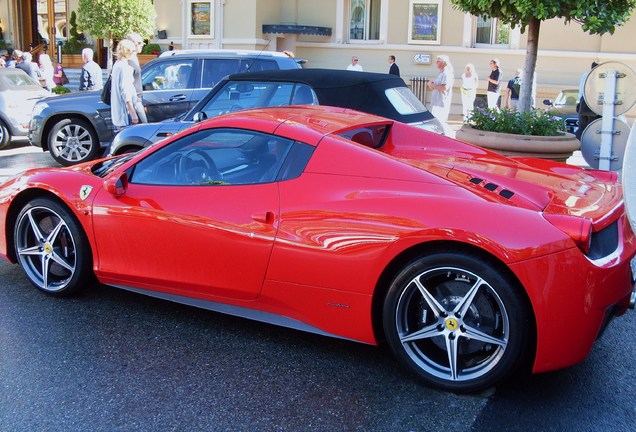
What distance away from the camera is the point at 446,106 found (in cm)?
1593

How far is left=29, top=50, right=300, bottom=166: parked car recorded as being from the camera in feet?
35.9

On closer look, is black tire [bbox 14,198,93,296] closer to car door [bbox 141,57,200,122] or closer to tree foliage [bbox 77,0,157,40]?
car door [bbox 141,57,200,122]

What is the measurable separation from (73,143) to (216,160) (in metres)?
7.42

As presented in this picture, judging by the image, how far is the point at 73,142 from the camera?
11.1 metres

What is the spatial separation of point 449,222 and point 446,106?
42.1 feet

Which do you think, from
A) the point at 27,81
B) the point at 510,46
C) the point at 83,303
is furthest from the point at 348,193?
Answer: the point at 510,46

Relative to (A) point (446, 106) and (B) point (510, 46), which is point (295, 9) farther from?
(A) point (446, 106)

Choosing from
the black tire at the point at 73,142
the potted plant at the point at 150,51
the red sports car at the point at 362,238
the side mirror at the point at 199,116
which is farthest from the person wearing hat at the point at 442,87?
the potted plant at the point at 150,51

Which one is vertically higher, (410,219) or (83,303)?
(410,219)

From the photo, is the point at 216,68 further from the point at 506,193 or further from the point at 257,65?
the point at 506,193

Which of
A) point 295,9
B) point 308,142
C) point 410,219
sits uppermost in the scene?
point 295,9

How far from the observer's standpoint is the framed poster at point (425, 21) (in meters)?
21.8

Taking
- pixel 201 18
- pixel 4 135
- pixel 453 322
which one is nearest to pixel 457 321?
pixel 453 322

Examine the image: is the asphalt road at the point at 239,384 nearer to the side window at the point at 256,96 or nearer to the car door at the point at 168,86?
the side window at the point at 256,96
